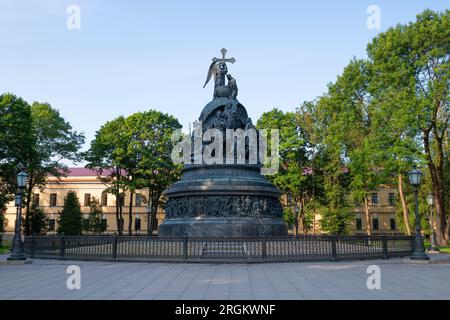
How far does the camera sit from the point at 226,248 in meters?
16.9

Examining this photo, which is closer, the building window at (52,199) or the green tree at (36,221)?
the green tree at (36,221)

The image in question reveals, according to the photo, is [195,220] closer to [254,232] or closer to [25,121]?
[254,232]

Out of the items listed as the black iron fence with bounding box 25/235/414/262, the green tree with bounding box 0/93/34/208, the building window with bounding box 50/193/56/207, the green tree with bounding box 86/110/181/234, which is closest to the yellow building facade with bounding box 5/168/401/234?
the building window with bounding box 50/193/56/207

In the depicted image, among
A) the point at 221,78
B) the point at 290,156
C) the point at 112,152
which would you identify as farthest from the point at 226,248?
the point at 112,152

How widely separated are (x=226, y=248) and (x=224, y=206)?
604cm

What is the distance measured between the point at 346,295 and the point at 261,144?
19241 mm

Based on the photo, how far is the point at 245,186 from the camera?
76.4 feet

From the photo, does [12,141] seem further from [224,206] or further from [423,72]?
[423,72]

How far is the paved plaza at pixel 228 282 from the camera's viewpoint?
9.41 metres

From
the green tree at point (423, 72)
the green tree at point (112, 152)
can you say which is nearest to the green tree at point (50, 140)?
the green tree at point (112, 152)

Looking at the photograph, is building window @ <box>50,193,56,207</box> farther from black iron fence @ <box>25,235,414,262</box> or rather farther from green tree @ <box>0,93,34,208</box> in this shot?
black iron fence @ <box>25,235,414,262</box>

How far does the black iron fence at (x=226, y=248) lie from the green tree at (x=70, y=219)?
96.9 feet

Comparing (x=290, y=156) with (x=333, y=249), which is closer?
(x=333, y=249)

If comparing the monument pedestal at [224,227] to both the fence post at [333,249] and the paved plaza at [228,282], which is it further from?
the paved plaza at [228,282]
